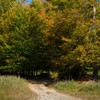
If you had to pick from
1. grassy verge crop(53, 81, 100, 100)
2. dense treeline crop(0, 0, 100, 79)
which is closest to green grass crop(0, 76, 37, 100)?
grassy verge crop(53, 81, 100, 100)

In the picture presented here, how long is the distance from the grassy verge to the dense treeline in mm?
2946

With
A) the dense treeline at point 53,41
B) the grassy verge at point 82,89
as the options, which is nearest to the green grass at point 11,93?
the grassy verge at point 82,89

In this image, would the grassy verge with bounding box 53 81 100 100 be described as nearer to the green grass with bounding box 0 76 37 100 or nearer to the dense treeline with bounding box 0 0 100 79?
the dense treeline with bounding box 0 0 100 79

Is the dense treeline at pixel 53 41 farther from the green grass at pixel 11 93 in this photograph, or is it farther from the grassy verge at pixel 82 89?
the green grass at pixel 11 93

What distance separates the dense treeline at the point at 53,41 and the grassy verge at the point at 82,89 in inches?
116

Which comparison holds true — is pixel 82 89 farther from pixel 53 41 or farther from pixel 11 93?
pixel 53 41

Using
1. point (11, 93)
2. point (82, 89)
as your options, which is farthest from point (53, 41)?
point (11, 93)

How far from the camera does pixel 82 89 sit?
23.0 metres

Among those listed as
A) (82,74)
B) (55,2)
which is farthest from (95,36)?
(55,2)

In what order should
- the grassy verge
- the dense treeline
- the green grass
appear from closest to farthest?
1. the green grass
2. the grassy verge
3. the dense treeline

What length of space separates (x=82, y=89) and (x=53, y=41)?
28.2 feet

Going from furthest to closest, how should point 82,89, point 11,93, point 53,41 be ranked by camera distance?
point 53,41, point 82,89, point 11,93

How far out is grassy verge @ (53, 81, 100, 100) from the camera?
789 inches

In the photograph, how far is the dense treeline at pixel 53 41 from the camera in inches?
1082
